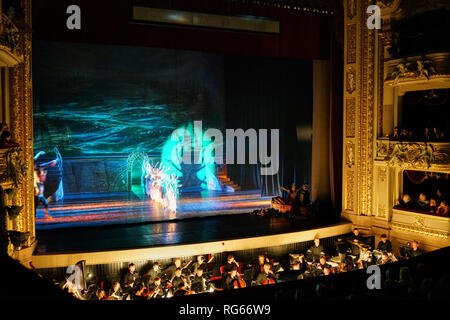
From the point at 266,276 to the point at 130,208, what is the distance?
17.9 ft

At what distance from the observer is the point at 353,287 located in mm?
4191

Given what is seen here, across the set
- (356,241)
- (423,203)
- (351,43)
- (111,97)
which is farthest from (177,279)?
(351,43)

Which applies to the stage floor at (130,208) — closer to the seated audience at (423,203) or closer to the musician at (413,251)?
the seated audience at (423,203)

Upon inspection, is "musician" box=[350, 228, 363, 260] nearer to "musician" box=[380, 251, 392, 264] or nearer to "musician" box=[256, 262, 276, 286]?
"musician" box=[380, 251, 392, 264]

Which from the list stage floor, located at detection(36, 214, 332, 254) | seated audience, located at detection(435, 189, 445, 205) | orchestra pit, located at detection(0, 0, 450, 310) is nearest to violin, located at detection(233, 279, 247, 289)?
orchestra pit, located at detection(0, 0, 450, 310)

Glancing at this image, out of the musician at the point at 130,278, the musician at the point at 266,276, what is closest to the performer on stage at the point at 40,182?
the musician at the point at 130,278

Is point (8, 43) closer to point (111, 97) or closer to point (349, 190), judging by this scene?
point (111, 97)

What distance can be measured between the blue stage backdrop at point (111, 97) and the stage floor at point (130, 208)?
1602 millimetres

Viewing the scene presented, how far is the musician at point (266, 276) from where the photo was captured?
26.0 feet

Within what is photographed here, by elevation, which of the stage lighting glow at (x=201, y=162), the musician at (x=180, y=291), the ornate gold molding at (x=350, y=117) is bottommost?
the musician at (x=180, y=291)

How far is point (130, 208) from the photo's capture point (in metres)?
12.2

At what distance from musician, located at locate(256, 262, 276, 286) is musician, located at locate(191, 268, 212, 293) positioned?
0.93 m

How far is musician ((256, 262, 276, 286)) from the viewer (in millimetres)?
7926
